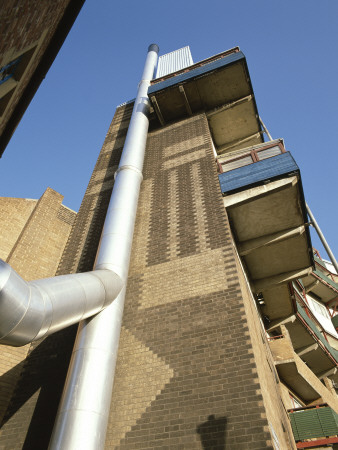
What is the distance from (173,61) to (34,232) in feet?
46.4

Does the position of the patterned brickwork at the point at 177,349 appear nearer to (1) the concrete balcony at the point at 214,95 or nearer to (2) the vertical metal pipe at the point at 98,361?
(2) the vertical metal pipe at the point at 98,361

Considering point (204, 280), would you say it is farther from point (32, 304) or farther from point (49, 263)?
point (49, 263)

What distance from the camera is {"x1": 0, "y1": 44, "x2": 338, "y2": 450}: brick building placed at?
4895 mm

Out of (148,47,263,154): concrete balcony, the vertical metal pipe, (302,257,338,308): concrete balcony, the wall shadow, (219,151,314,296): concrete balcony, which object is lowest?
the wall shadow

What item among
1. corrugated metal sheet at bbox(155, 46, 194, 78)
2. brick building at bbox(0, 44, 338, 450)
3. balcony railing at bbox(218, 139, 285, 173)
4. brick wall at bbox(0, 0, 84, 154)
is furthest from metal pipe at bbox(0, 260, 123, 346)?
corrugated metal sheet at bbox(155, 46, 194, 78)

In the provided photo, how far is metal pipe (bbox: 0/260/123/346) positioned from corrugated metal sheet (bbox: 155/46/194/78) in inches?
615

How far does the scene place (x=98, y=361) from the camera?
5.20m

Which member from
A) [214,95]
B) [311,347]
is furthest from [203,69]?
[311,347]

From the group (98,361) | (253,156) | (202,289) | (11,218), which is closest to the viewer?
(98,361)

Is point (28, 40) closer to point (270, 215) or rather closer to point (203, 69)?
point (270, 215)

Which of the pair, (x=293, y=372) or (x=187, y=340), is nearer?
(x=187, y=340)

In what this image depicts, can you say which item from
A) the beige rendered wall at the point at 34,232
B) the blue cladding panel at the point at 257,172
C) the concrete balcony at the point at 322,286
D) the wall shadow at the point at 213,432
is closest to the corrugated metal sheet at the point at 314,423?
the wall shadow at the point at 213,432

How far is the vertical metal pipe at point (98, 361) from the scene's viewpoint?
4.40 meters

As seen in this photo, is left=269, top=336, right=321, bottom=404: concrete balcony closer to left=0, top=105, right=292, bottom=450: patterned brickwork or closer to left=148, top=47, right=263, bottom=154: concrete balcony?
left=0, top=105, right=292, bottom=450: patterned brickwork
